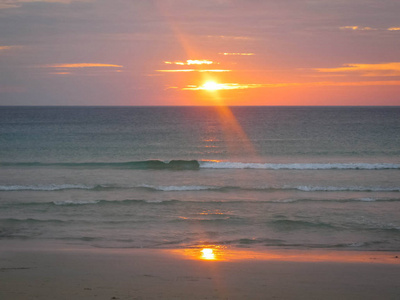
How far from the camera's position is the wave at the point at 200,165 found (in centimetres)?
2625

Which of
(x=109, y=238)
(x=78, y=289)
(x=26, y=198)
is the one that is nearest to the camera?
(x=78, y=289)

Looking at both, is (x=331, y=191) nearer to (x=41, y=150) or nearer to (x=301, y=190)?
(x=301, y=190)

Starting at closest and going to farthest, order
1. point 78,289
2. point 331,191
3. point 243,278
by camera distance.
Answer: point 78,289 → point 243,278 → point 331,191

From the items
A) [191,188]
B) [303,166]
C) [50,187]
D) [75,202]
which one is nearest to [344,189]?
[303,166]

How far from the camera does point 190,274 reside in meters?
8.82

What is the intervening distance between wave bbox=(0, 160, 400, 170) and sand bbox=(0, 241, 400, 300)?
15.7m

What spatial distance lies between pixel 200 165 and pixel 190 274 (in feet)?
62.0

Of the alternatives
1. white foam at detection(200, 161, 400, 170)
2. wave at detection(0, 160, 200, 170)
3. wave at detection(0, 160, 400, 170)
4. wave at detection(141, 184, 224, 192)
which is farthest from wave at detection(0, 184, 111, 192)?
white foam at detection(200, 161, 400, 170)

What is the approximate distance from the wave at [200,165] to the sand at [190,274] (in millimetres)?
15743

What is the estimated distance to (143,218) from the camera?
1479 cm

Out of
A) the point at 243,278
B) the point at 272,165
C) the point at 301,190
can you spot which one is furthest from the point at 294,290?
the point at 272,165

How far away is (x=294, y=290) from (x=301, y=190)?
12.7 meters

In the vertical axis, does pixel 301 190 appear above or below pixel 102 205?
above


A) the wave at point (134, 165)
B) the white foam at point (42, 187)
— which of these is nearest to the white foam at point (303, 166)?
the wave at point (134, 165)
